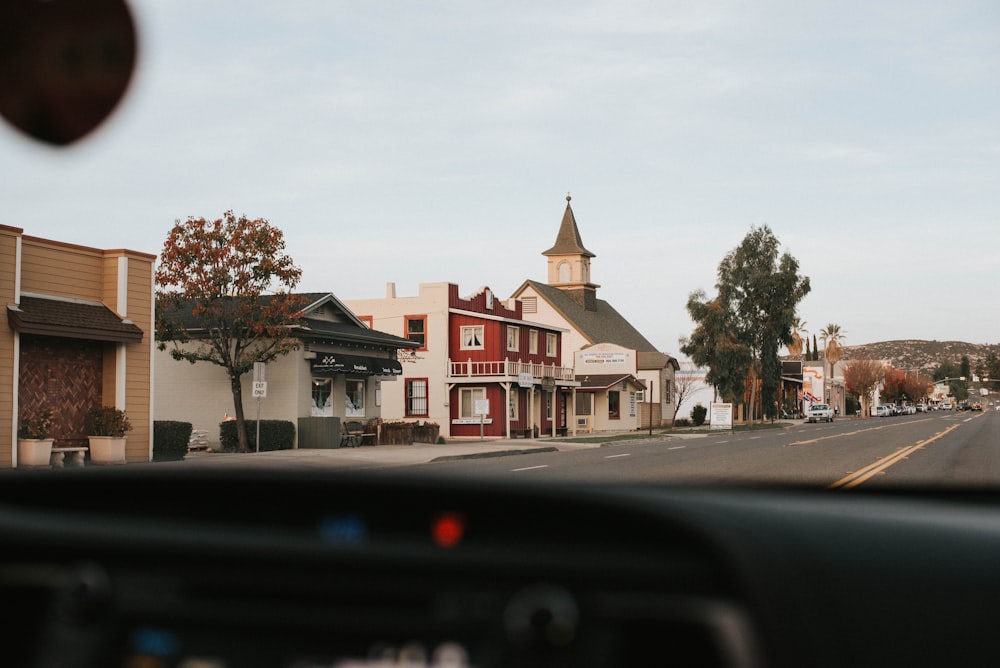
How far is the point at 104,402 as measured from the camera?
1089 inches

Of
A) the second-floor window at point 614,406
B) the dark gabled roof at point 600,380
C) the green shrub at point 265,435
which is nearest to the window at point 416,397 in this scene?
the dark gabled roof at point 600,380

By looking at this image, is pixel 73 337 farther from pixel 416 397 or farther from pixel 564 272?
pixel 564 272

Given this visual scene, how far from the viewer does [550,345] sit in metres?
55.0

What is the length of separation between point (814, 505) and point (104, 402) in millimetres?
27929

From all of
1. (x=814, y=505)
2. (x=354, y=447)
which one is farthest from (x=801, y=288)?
(x=814, y=505)

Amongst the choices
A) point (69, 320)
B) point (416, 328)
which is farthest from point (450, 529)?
point (416, 328)

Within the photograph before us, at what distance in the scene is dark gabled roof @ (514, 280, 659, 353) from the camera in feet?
234

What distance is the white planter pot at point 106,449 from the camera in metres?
26.6

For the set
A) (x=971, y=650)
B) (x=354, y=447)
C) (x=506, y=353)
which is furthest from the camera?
(x=506, y=353)

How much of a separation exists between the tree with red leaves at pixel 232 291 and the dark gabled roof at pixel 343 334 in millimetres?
1163

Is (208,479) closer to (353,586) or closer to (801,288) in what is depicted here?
(353,586)

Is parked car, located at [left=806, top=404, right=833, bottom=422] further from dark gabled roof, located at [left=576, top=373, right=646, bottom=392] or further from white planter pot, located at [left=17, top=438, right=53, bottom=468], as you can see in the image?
white planter pot, located at [left=17, top=438, right=53, bottom=468]

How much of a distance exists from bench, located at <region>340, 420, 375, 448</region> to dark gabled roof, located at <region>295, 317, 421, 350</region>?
294 cm

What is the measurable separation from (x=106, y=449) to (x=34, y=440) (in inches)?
90.4
